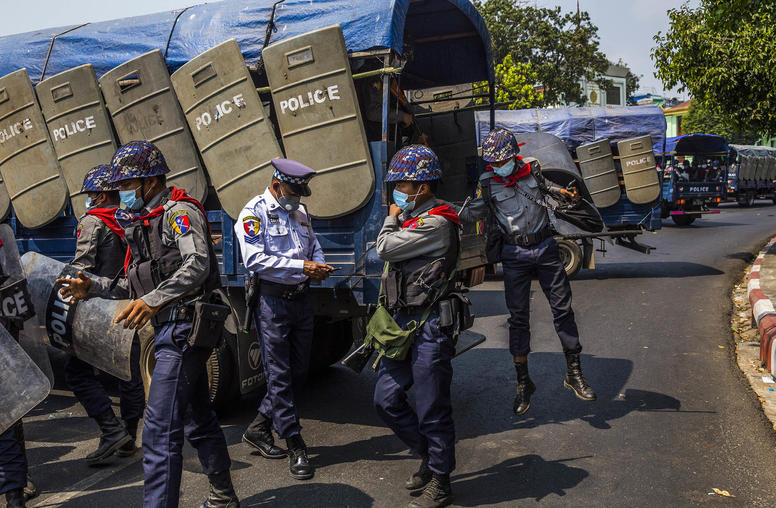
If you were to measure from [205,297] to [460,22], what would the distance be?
3.78m

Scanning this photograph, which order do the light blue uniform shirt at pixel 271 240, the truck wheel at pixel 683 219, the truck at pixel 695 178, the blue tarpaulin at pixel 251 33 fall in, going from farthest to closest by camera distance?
the truck wheel at pixel 683 219
the truck at pixel 695 178
the blue tarpaulin at pixel 251 33
the light blue uniform shirt at pixel 271 240

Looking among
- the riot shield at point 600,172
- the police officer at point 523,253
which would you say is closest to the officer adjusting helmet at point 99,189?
the police officer at point 523,253

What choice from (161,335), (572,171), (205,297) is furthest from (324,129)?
(572,171)

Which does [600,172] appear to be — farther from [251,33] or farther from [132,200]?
[132,200]

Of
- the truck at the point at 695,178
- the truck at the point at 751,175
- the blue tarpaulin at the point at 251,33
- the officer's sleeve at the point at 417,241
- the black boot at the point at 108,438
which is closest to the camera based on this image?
the officer's sleeve at the point at 417,241

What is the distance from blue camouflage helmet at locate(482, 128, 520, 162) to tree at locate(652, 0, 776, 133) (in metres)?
8.27

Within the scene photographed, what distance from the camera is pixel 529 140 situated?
36.9 feet

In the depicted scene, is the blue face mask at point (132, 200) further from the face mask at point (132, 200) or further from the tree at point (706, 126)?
the tree at point (706, 126)

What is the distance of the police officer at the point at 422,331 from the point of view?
356 cm

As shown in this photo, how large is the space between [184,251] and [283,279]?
3.26ft

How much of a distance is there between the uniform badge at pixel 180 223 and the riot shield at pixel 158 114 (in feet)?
5.76

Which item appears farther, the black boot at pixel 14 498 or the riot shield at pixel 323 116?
the riot shield at pixel 323 116

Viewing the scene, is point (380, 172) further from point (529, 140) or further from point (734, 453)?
point (529, 140)

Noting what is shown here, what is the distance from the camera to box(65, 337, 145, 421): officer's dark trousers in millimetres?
4461
